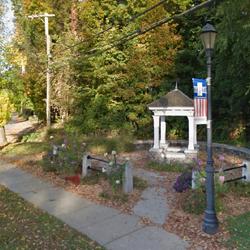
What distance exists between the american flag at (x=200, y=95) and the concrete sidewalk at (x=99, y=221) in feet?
11.9

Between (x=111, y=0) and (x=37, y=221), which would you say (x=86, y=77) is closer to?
(x=111, y=0)

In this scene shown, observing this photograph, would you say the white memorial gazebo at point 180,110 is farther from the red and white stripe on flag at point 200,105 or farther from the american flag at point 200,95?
the red and white stripe on flag at point 200,105

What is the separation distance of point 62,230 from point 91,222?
1.94 feet

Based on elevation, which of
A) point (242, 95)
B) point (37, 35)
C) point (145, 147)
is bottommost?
point (145, 147)

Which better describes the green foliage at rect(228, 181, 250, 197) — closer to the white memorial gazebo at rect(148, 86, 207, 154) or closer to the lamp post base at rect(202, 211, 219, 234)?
the lamp post base at rect(202, 211, 219, 234)

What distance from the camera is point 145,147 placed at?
14328 millimetres

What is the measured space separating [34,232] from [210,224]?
298 centimetres

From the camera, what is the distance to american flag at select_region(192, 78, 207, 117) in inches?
319

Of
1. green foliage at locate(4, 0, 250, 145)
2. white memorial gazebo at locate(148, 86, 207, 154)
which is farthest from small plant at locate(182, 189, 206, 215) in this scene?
green foliage at locate(4, 0, 250, 145)

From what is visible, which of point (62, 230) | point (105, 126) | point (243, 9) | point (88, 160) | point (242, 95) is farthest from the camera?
point (105, 126)

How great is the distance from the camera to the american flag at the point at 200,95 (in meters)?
8.10

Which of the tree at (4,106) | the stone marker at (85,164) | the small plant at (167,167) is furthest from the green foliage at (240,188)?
the tree at (4,106)

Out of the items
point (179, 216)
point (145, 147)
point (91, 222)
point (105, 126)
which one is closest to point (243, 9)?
point (179, 216)

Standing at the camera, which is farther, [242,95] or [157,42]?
[157,42]
